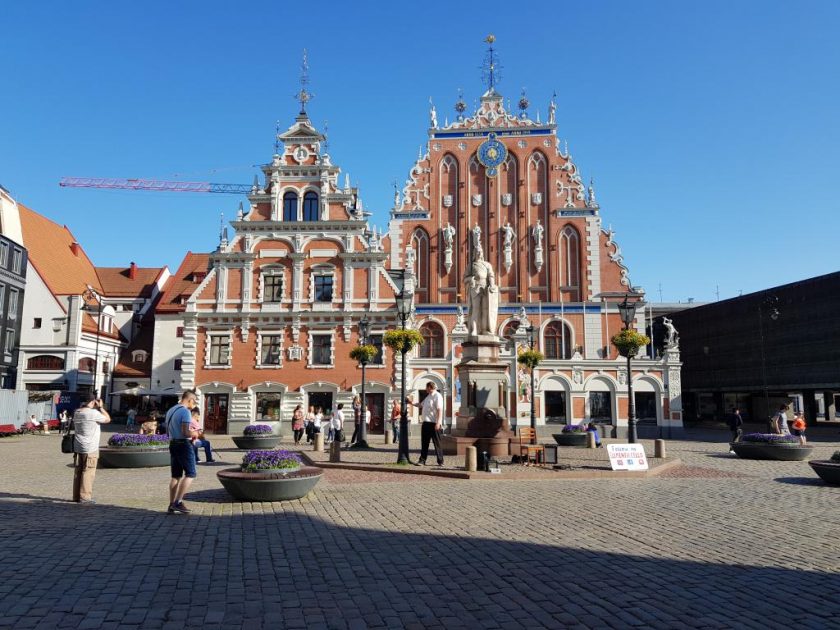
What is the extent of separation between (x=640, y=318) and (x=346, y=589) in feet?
130

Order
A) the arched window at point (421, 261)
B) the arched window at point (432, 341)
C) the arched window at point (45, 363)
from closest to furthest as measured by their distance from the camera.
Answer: the arched window at point (432, 341), the arched window at point (421, 261), the arched window at point (45, 363)

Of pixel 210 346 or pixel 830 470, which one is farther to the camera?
pixel 210 346

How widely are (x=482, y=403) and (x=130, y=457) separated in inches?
402

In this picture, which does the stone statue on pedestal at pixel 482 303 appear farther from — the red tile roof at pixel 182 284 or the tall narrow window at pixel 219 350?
the red tile roof at pixel 182 284

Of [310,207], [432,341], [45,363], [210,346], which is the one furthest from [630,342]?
[45,363]

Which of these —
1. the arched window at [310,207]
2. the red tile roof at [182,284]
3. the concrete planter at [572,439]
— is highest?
the arched window at [310,207]

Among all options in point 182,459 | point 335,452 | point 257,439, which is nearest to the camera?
point 182,459

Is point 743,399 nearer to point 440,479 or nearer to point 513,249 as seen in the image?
point 513,249

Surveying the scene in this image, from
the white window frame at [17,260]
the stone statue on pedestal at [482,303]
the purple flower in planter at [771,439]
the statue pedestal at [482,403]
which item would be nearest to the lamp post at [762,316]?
the purple flower in planter at [771,439]

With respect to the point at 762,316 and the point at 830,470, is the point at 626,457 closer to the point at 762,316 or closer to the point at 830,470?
the point at 830,470

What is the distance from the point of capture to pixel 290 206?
38.8m

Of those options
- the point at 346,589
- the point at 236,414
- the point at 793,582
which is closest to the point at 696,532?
the point at 793,582

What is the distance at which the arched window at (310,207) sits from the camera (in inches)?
1521

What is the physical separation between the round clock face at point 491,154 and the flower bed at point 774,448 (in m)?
29.2
